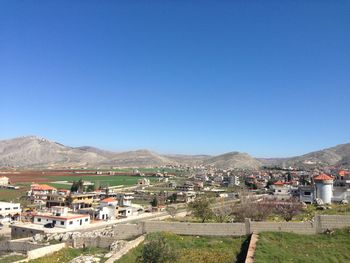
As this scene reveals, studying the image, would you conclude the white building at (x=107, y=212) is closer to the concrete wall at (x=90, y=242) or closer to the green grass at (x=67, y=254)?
the concrete wall at (x=90, y=242)

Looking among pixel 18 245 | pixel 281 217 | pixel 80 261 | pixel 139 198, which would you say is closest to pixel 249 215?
pixel 281 217

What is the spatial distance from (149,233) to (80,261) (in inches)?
180

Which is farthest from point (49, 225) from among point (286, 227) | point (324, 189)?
point (324, 189)

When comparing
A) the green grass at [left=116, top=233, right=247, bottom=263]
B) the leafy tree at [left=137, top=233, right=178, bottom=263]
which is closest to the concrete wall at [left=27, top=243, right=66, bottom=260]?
the green grass at [left=116, top=233, right=247, bottom=263]

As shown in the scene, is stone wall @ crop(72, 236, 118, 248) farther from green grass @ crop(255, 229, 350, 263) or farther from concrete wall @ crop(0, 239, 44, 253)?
green grass @ crop(255, 229, 350, 263)

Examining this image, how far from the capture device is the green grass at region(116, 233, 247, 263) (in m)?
18.7

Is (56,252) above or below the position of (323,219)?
below

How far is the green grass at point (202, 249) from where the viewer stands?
61.3ft

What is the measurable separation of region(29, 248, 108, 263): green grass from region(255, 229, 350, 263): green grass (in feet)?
29.1

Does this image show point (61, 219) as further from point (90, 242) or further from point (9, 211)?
point (9, 211)

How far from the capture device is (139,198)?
71.6m

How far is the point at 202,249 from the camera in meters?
20.4

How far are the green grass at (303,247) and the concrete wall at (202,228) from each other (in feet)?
5.16

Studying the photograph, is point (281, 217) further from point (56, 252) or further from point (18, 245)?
point (18, 245)
